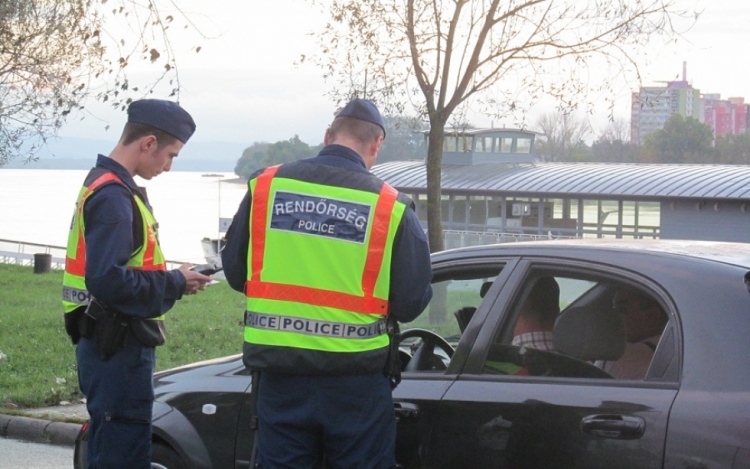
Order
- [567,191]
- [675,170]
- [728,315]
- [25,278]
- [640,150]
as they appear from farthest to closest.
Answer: [640,150] < [675,170] < [567,191] < [25,278] < [728,315]

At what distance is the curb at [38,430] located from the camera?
742cm

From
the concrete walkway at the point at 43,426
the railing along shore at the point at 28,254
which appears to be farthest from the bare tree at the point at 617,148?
the concrete walkway at the point at 43,426

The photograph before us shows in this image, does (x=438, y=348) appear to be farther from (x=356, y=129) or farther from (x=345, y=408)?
(x=356, y=129)

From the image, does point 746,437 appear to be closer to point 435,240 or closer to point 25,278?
point 435,240

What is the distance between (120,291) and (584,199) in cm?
3922

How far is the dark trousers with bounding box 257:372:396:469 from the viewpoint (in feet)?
10.9

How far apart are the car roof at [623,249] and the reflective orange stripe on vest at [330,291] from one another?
2.15 ft

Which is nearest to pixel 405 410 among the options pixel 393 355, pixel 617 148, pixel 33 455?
pixel 393 355

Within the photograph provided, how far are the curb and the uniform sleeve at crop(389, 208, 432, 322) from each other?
475 cm

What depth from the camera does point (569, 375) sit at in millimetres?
3496

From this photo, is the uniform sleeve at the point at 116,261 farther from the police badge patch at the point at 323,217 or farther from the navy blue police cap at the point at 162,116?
the police badge patch at the point at 323,217

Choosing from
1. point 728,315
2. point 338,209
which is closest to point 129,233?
point 338,209

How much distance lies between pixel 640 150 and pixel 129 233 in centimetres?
8148

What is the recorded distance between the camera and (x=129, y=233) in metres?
3.63
